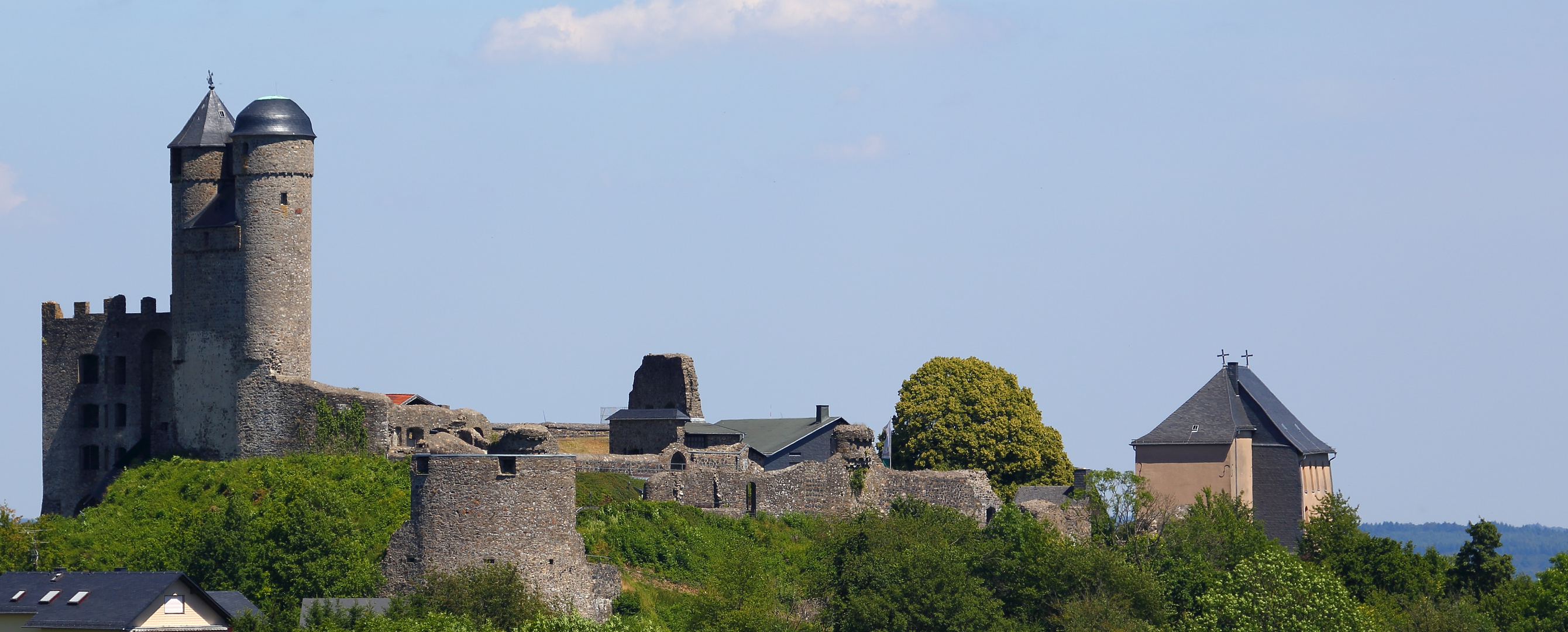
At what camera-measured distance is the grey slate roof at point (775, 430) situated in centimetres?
6712

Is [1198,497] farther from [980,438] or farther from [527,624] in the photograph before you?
[527,624]

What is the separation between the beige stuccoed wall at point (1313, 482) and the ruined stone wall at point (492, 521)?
96.9ft

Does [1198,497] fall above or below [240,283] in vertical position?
below

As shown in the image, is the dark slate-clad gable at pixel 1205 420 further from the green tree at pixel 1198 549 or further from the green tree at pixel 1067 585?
the green tree at pixel 1067 585

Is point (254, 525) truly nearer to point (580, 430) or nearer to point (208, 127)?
point (208, 127)

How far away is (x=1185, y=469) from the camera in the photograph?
208 ft

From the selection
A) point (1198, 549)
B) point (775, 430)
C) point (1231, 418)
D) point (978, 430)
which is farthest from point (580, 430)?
point (1198, 549)

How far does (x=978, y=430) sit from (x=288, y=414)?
21894 millimetres

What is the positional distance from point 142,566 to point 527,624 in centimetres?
1249

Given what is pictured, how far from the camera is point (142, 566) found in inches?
1813

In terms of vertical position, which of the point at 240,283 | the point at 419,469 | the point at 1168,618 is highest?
the point at 240,283

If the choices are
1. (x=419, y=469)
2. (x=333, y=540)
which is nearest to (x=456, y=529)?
(x=419, y=469)

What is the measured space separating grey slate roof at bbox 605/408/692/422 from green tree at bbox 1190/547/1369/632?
58.0 feet

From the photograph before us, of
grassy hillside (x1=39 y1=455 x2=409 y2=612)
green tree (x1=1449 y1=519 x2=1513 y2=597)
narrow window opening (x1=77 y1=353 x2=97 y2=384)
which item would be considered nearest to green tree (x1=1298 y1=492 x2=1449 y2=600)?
green tree (x1=1449 y1=519 x2=1513 y2=597)
